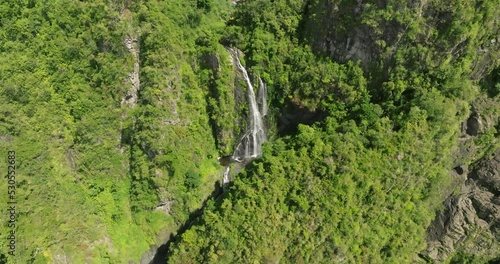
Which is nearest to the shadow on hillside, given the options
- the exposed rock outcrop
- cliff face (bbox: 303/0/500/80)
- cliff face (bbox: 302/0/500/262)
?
the exposed rock outcrop

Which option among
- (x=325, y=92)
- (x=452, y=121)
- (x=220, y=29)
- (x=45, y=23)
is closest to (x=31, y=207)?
(x=45, y=23)

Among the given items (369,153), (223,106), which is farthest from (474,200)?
(223,106)

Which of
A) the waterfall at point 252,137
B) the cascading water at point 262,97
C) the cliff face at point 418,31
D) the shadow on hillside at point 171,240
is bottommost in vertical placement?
the shadow on hillside at point 171,240

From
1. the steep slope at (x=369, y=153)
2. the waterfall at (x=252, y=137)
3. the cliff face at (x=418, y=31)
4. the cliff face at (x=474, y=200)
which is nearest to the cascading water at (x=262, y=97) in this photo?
the waterfall at (x=252, y=137)

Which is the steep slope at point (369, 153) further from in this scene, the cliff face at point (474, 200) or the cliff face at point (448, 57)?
the cliff face at point (474, 200)

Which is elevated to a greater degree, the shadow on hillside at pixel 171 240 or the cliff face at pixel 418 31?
the cliff face at pixel 418 31

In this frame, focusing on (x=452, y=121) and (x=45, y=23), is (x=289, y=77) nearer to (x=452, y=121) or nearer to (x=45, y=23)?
(x=452, y=121)

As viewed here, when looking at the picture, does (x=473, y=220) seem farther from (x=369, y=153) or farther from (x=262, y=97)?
(x=262, y=97)
